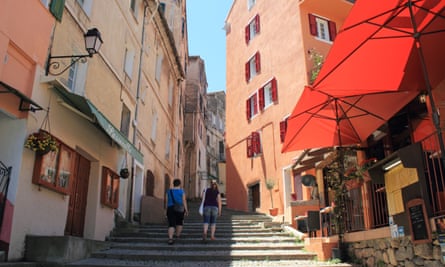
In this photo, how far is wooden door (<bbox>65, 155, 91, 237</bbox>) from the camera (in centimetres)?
883

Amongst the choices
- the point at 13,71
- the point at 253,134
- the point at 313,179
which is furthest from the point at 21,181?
the point at 253,134

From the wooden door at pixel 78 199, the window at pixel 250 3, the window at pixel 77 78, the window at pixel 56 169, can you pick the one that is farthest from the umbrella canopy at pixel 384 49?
the window at pixel 250 3

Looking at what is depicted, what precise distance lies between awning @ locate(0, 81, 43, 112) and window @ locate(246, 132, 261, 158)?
45.0ft

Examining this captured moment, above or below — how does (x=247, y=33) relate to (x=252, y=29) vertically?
below

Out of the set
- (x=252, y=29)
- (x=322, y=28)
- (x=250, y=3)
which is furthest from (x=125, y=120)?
(x=250, y=3)

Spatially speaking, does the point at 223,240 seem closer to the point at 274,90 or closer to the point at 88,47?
the point at 88,47

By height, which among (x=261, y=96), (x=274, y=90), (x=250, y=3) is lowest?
(x=274, y=90)

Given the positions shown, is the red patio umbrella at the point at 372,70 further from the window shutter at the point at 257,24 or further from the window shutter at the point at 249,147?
the window shutter at the point at 257,24

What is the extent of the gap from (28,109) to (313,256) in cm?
643

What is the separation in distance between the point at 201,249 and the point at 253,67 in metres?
14.9

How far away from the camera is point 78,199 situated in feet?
30.3

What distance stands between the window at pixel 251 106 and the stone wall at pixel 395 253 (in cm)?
1352

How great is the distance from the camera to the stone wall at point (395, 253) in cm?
509

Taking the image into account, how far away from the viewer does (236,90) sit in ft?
75.9
